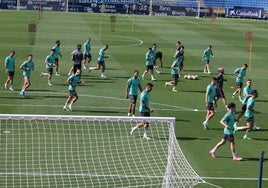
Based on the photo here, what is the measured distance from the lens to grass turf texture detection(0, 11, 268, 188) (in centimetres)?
2005

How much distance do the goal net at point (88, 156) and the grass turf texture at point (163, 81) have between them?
4.35 ft

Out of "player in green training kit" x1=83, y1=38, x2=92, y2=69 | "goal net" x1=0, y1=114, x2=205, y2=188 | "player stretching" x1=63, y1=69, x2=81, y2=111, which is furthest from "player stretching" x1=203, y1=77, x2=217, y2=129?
"player in green training kit" x1=83, y1=38, x2=92, y2=69

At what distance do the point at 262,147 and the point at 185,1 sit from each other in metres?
83.3

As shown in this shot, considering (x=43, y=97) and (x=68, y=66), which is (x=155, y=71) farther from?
(x=43, y=97)

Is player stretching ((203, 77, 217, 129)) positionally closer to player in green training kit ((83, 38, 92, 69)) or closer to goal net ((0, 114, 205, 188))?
goal net ((0, 114, 205, 188))

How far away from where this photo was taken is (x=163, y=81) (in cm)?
3378

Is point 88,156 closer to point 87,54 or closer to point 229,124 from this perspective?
point 229,124

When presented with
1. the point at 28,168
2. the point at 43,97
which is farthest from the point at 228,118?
the point at 43,97

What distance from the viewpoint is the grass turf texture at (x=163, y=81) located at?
2005 centimetres

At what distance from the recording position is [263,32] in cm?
7012

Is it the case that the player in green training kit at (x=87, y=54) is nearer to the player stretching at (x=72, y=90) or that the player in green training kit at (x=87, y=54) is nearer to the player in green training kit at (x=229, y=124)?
the player stretching at (x=72, y=90)

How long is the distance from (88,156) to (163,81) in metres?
15.8

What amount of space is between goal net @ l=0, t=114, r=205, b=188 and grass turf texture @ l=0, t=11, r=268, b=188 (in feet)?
4.35

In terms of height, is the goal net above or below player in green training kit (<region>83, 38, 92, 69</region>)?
below
